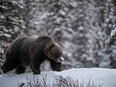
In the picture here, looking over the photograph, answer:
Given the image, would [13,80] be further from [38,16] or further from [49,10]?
[38,16]

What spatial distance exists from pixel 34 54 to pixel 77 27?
1196 inches

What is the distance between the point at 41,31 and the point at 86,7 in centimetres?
641

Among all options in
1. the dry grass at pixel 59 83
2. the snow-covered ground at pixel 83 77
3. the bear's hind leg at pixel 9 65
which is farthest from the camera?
the bear's hind leg at pixel 9 65

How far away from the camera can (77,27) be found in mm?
39875

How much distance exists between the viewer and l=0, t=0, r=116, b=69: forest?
26.8m

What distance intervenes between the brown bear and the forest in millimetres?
12121

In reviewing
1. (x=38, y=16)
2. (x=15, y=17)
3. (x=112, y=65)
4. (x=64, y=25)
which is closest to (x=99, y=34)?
(x=64, y=25)

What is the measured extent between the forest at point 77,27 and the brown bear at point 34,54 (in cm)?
1212

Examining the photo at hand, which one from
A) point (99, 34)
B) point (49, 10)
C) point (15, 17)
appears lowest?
point (99, 34)

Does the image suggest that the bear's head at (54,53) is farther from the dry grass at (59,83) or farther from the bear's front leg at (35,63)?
the dry grass at (59,83)

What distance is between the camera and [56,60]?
980 centimetres

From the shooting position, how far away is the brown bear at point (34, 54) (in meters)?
9.73

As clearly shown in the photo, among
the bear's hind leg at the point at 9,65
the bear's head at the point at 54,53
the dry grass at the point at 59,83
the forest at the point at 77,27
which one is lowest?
the forest at the point at 77,27

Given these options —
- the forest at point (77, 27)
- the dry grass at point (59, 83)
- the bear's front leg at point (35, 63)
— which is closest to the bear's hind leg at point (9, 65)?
the bear's front leg at point (35, 63)
